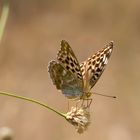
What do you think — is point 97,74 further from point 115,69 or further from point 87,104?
point 115,69

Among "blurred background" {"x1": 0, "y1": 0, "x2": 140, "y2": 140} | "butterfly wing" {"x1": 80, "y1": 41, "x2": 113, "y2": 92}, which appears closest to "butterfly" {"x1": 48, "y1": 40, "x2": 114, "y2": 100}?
"butterfly wing" {"x1": 80, "y1": 41, "x2": 113, "y2": 92}

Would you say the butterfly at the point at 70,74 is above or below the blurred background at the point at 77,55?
below

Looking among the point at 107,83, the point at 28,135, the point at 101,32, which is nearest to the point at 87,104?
the point at 28,135

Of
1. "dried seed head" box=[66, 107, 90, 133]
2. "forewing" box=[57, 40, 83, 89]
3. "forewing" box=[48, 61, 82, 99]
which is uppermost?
"forewing" box=[57, 40, 83, 89]

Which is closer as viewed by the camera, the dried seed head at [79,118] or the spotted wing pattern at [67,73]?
the dried seed head at [79,118]

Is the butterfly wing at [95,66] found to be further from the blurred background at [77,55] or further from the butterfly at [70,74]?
the blurred background at [77,55]

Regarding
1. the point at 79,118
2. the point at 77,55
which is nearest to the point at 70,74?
the point at 79,118

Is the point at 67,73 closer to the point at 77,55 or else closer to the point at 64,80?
the point at 64,80

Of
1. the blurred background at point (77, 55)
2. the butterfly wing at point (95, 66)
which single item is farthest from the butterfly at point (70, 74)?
the blurred background at point (77, 55)

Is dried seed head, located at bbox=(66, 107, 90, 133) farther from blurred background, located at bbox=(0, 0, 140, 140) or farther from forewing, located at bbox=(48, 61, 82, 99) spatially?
blurred background, located at bbox=(0, 0, 140, 140)
